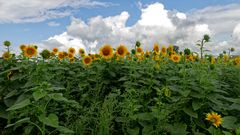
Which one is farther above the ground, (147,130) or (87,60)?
(87,60)

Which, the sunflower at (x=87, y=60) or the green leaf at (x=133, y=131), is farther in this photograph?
the sunflower at (x=87, y=60)

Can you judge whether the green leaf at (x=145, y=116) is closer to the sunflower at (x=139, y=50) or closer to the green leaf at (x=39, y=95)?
the green leaf at (x=39, y=95)

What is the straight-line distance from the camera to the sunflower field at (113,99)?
10.9 feet

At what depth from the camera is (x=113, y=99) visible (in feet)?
13.9

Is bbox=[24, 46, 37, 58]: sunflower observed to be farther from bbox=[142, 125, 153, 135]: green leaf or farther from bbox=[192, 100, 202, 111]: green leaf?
bbox=[192, 100, 202, 111]: green leaf

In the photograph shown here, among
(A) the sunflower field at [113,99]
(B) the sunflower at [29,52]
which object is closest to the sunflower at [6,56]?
(A) the sunflower field at [113,99]

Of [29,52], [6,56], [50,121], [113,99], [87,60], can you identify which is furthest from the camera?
[87,60]

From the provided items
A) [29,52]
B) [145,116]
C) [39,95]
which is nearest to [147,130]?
[145,116]

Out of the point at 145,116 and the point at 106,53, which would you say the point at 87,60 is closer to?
the point at 106,53

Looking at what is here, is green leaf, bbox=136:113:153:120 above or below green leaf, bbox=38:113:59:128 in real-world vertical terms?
below

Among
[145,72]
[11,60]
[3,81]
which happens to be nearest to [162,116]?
[145,72]

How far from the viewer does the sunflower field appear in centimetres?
331

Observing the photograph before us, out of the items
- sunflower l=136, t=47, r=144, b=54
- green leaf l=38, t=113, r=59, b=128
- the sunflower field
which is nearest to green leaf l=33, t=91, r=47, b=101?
the sunflower field

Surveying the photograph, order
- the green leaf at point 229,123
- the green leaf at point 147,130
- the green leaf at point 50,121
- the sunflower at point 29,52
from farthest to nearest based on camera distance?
the sunflower at point 29,52
the green leaf at point 147,130
the green leaf at point 229,123
the green leaf at point 50,121
